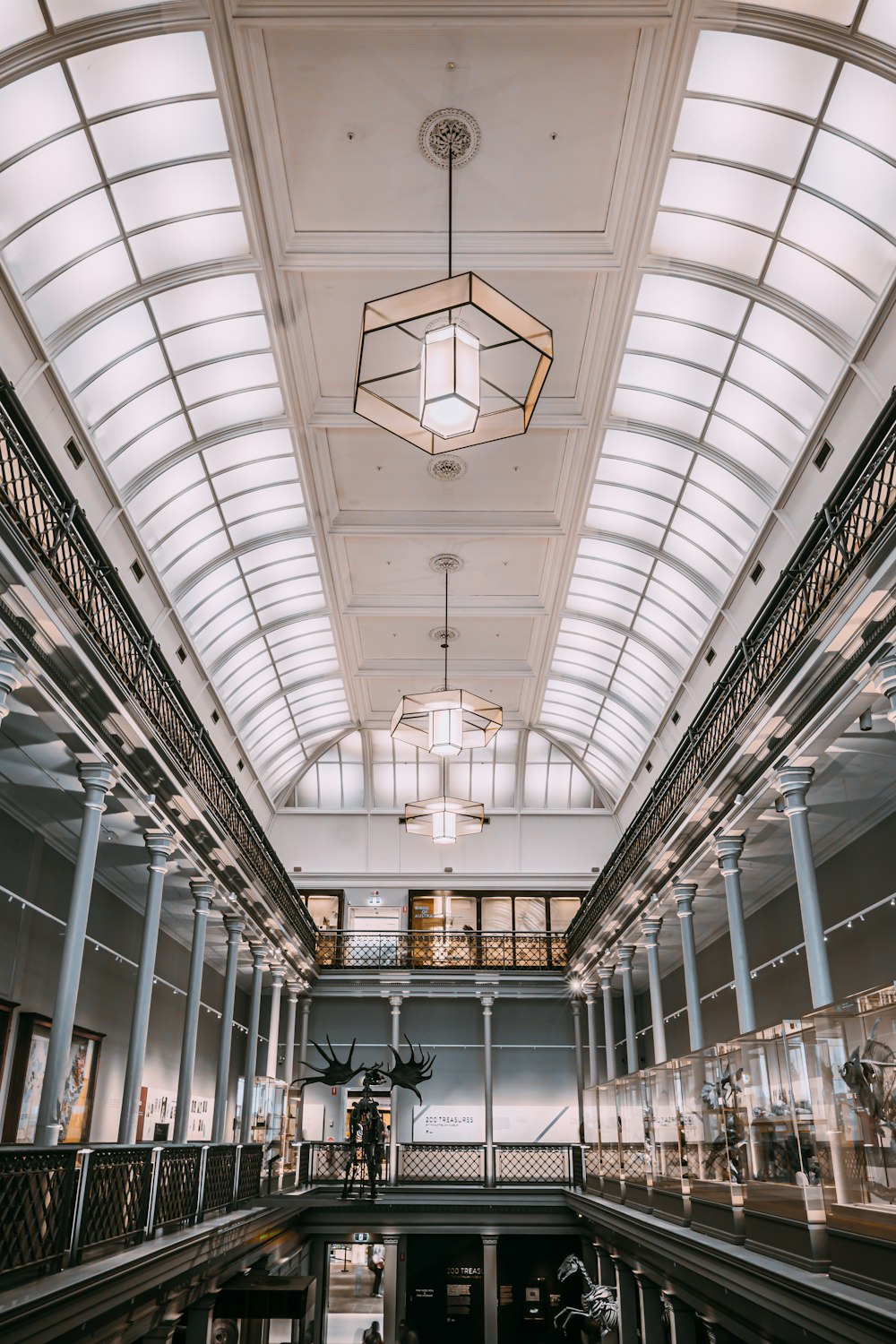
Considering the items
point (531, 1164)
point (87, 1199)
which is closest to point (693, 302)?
point (87, 1199)

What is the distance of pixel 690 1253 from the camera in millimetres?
11656

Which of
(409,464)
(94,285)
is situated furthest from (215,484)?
(94,285)

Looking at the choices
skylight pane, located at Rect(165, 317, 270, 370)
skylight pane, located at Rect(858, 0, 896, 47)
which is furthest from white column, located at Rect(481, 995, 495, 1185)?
skylight pane, located at Rect(858, 0, 896, 47)

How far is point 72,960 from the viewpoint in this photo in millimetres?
10898

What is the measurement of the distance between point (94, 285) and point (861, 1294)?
13.0 m

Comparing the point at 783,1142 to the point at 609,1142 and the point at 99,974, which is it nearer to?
the point at 609,1142

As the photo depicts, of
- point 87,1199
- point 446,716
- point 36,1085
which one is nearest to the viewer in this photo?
point 87,1199

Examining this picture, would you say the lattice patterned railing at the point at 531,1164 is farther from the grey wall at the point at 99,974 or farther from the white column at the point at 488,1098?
the grey wall at the point at 99,974

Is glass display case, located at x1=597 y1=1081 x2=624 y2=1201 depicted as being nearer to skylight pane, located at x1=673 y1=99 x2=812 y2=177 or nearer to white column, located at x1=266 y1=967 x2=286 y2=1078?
white column, located at x1=266 y1=967 x2=286 y2=1078

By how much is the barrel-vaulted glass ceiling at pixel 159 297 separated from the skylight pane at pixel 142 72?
0.02 m

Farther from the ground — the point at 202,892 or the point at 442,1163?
the point at 202,892

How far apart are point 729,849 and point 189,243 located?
444 inches

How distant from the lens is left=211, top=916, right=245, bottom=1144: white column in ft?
55.9

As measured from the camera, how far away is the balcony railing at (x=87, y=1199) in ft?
27.0
